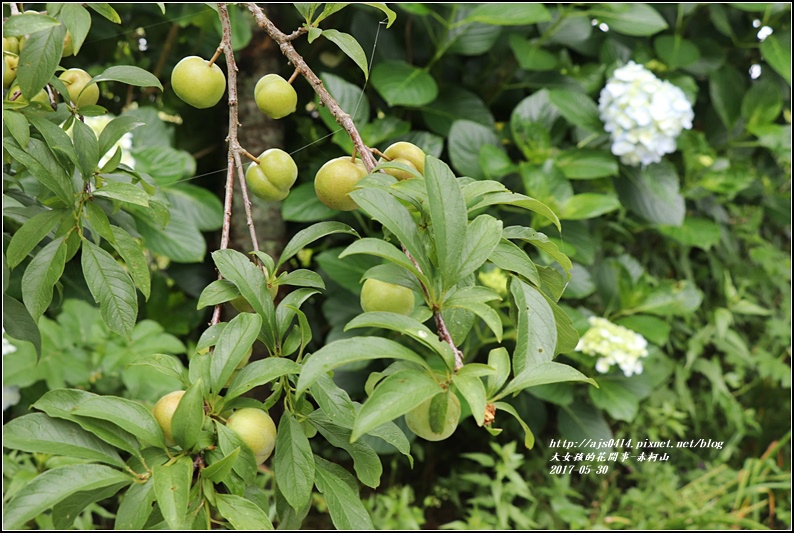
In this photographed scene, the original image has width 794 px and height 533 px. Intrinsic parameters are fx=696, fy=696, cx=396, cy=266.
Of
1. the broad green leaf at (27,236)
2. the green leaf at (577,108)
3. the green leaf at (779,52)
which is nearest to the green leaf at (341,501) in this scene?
the broad green leaf at (27,236)

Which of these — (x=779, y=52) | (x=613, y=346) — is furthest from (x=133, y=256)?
(x=779, y=52)

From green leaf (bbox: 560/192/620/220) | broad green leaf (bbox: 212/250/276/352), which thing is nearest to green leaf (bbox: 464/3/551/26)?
green leaf (bbox: 560/192/620/220)

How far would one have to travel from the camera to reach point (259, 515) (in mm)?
310

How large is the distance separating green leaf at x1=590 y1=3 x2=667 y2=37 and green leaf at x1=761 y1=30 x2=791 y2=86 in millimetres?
253

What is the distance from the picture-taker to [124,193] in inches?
15.9

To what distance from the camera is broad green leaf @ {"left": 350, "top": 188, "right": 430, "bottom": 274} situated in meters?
0.32

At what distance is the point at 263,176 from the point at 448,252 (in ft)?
0.53

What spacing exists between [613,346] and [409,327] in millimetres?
901

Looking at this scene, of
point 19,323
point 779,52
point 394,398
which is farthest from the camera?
point 779,52

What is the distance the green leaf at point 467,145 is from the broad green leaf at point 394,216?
2.54 feet

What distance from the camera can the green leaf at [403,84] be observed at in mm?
1047

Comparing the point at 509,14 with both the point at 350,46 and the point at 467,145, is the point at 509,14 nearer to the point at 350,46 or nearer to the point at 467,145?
the point at 467,145

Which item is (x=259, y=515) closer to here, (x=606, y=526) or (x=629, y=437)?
(x=606, y=526)

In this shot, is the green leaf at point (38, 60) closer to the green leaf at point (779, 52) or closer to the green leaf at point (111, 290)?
the green leaf at point (111, 290)
